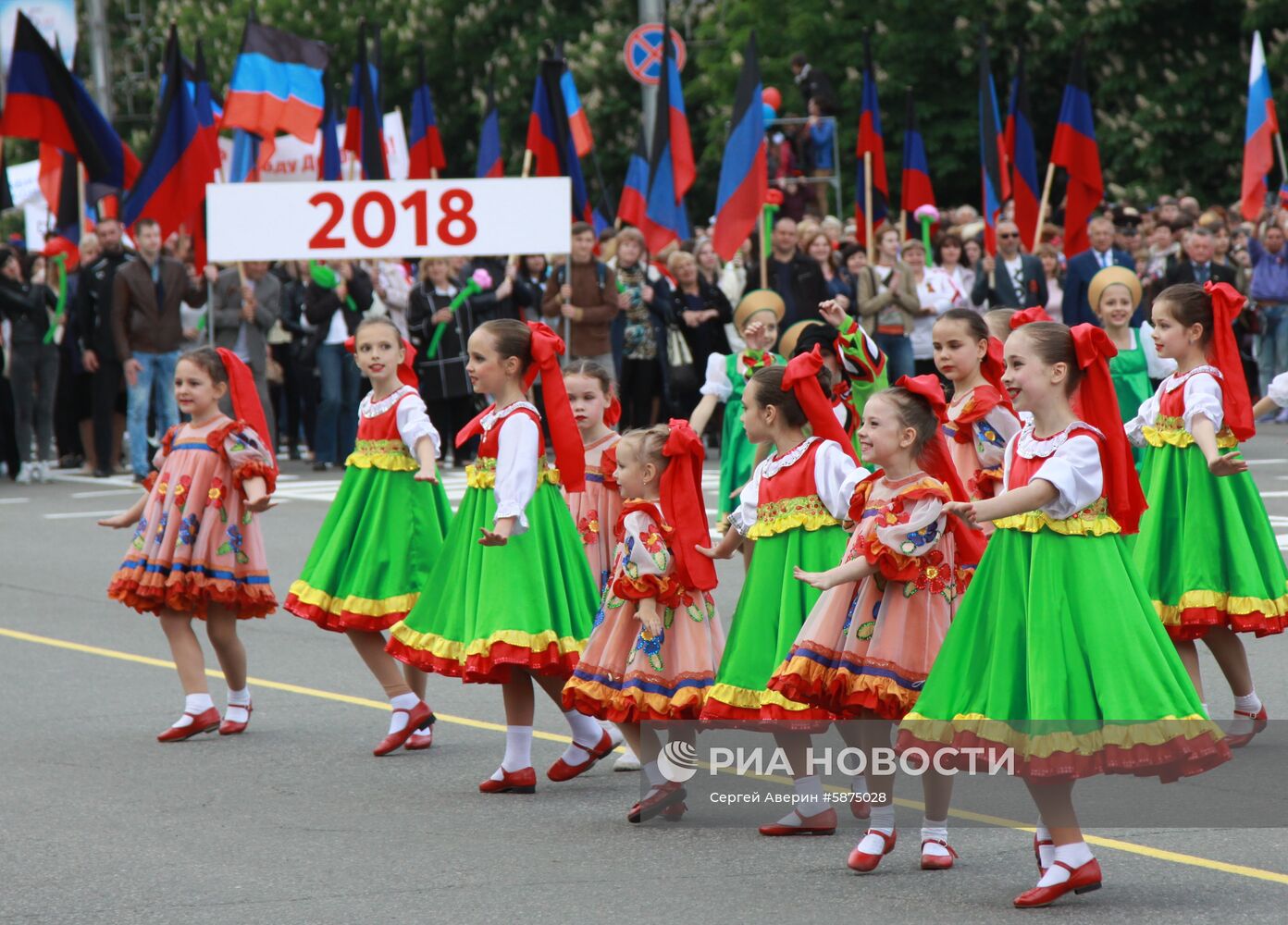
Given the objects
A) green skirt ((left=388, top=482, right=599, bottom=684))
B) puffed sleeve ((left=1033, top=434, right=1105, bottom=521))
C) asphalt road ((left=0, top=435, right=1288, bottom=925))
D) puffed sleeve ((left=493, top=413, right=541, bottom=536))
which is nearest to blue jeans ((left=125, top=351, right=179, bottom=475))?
asphalt road ((left=0, top=435, right=1288, bottom=925))

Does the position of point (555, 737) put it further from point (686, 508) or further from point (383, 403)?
point (686, 508)

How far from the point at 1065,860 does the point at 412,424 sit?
139 inches

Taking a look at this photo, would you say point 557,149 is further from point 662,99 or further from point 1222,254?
point 1222,254

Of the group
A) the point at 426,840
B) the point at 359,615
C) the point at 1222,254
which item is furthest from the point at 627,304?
the point at 426,840

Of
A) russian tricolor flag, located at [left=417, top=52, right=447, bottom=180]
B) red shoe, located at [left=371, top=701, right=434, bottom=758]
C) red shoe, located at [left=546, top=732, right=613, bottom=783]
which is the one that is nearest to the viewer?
red shoe, located at [left=546, top=732, right=613, bottom=783]

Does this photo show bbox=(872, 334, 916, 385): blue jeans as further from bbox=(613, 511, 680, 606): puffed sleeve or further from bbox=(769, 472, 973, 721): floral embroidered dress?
bbox=(769, 472, 973, 721): floral embroidered dress

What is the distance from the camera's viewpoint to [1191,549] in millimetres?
8078

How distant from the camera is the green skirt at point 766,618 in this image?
6.42 metres

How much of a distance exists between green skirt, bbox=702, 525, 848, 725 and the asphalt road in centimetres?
45

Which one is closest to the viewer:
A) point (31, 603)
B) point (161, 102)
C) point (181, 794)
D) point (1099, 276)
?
point (181, 794)

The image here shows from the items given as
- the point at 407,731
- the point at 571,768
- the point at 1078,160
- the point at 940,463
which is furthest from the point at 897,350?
the point at 940,463

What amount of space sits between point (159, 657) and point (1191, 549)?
520 centimetres

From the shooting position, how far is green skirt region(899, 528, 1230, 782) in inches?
219

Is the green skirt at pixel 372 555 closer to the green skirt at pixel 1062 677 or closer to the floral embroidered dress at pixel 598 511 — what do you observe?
the floral embroidered dress at pixel 598 511
